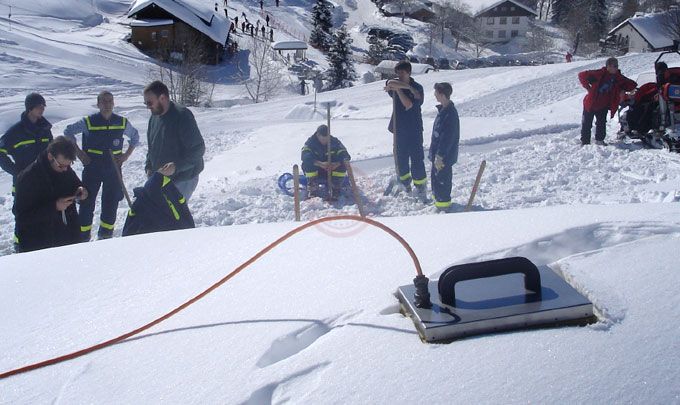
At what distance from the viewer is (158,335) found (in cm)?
188

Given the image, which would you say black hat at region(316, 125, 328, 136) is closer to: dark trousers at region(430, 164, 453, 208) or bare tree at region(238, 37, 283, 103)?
dark trousers at region(430, 164, 453, 208)

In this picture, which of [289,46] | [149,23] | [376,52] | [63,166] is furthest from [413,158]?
[376,52]

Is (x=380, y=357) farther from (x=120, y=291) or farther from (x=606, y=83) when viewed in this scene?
(x=606, y=83)

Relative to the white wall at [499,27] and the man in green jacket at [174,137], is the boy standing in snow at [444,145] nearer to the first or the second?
the man in green jacket at [174,137]

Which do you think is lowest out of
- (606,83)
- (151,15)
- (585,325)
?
(585,325)

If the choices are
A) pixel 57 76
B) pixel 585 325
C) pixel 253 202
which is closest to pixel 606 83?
pixel 253 202

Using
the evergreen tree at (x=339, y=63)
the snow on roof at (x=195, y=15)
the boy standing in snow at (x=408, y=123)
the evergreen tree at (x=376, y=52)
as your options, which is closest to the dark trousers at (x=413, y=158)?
the boy standing in snow at (x=408, y=123)

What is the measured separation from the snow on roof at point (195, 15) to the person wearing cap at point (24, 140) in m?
39.6

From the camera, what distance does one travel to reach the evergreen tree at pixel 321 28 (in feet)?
180

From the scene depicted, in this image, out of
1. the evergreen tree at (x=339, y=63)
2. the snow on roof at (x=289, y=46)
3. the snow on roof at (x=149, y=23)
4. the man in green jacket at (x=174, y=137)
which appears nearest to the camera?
the man in green jacket at (x=174, y=137)

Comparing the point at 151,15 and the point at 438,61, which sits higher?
the point at 151,15

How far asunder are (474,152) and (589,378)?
27.8ft

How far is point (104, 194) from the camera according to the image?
624 cm

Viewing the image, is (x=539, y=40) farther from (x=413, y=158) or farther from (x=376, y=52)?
(x=413, y=158)
